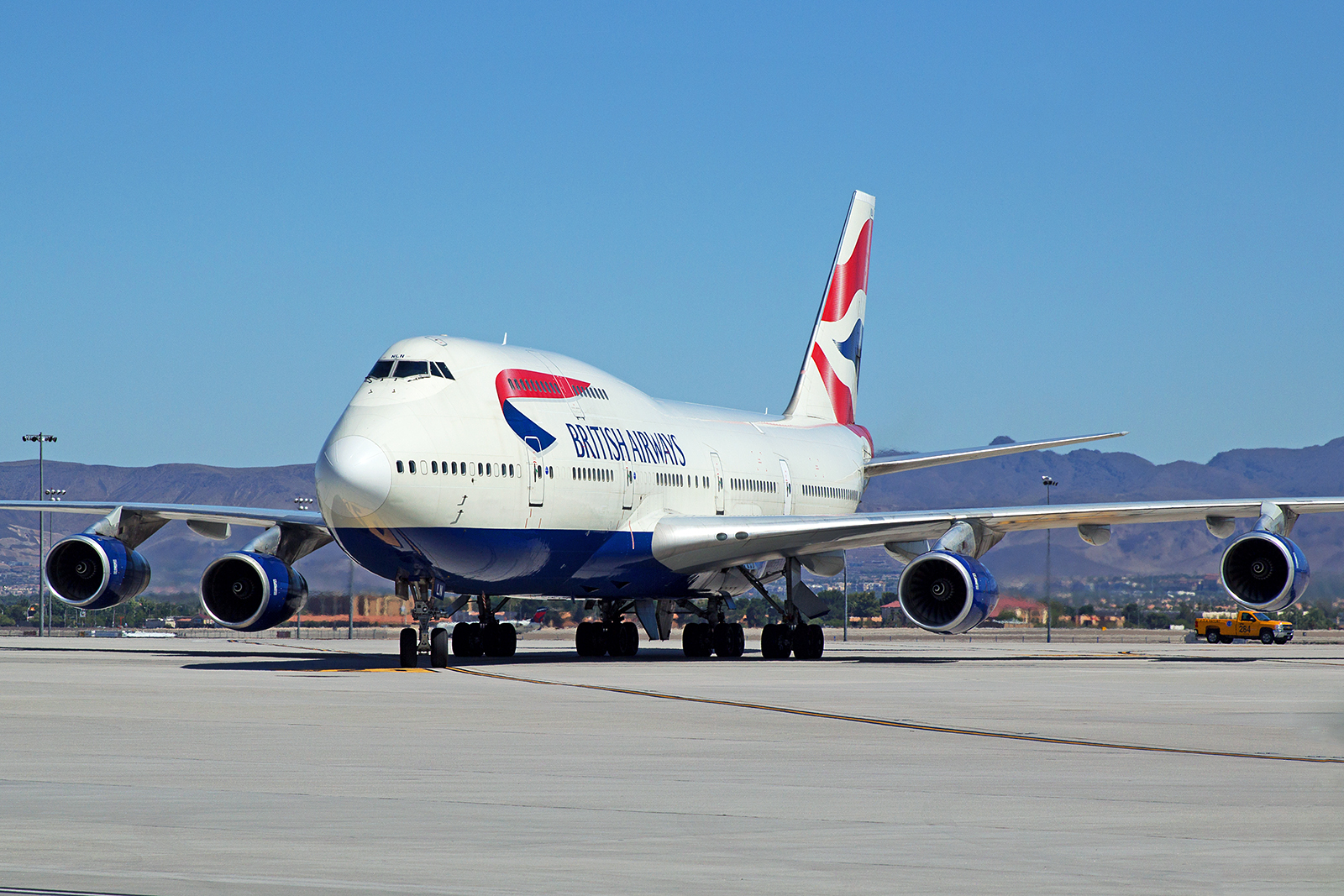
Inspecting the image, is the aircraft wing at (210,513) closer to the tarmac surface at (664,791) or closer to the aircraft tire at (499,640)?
the aircraft tire at (499,640)

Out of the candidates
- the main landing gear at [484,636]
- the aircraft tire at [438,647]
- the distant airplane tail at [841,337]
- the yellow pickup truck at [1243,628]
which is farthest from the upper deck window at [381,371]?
the yellow pickup truck at [1243,628]

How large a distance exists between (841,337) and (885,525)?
15206mm

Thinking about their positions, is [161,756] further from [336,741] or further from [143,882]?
[143,882]

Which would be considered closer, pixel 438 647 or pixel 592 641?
pixel 438 647

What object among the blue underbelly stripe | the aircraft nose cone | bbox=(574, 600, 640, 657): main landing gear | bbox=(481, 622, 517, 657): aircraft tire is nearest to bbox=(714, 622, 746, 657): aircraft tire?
bbox=(574, 600, 640, 657): main landing gear

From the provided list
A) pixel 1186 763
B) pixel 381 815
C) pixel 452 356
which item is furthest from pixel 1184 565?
pixel 381 815

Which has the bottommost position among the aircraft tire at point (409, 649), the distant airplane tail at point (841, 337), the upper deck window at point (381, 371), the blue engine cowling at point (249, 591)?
the aircraft tire at point (409, 649)

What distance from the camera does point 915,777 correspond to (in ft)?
34.5

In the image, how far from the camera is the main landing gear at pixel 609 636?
3181 centimetres

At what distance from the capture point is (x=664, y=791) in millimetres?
9773

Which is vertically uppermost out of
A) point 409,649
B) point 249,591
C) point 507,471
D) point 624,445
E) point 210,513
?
point 624,445

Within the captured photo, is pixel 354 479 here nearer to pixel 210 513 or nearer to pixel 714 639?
pixel 210 513

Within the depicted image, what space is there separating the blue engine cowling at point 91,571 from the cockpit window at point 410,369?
7.64 metres

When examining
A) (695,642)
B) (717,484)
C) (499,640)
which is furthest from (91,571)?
(717,484)
